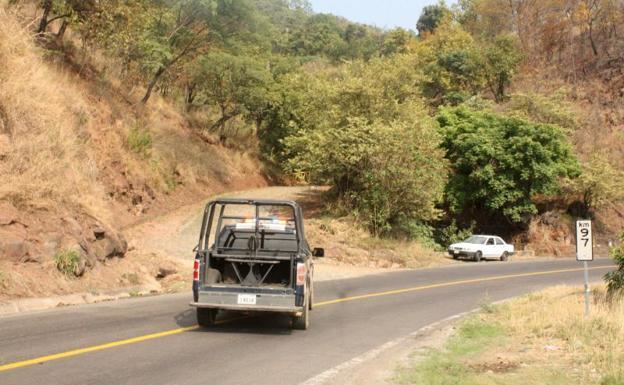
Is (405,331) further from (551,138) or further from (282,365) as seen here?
(551,138)

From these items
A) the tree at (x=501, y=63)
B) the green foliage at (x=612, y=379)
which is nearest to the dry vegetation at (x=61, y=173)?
the green foliage at (x=612, y=379)

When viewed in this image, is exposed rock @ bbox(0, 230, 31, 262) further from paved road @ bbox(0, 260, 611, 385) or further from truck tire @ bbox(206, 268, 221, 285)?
truck tire @ bbox(206, 268, 221, 285)

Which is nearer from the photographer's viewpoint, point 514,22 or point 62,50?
point 62,50

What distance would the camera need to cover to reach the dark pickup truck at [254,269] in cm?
1034

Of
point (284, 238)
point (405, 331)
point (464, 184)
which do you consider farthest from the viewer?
point (464, 184)

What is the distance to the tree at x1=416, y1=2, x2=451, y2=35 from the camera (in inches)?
3428

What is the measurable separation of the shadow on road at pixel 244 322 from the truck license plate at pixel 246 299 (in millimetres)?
694

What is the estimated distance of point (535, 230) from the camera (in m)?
42.1

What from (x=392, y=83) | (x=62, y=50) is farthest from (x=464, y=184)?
(x=62, y=50)

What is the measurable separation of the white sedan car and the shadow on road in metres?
23.6

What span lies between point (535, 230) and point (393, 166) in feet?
53.3

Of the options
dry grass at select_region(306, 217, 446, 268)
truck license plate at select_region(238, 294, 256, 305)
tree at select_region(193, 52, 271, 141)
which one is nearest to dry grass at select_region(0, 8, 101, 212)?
truck license plate at select_region(238, 294, 256, 305)

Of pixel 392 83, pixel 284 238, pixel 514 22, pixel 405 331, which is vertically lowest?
pixel 405 331

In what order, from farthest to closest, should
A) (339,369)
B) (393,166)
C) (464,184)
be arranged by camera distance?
(464,184) → (393,166) → (339,369)
